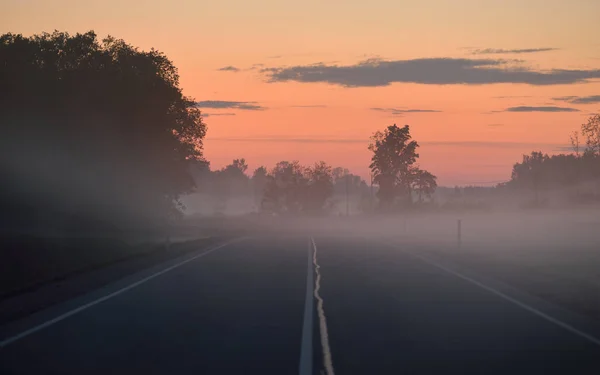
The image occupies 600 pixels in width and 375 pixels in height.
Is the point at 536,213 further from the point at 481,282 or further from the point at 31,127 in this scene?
the point at 481,282

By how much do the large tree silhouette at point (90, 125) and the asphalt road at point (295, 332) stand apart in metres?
39.7

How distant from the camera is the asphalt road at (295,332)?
11.9 metres

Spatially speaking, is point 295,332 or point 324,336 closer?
point 324,336

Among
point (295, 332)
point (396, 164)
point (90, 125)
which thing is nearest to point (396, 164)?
point (396, 164)

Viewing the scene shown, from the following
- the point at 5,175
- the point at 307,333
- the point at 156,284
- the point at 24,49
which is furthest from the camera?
the point at 24,49

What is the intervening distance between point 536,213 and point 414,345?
4144 inches

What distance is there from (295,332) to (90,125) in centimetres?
5404

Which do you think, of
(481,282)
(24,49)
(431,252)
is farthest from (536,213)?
(481,282)

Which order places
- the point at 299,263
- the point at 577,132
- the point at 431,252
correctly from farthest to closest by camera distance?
the point at 577,132, the point at 431,252, the point at 299,263

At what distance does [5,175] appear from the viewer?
61.4 meters

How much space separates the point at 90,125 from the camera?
219 feet

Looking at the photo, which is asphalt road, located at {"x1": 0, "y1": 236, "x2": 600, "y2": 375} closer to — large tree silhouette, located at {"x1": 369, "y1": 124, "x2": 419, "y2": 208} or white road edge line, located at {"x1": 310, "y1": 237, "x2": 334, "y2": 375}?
white road edge line, located at {"x1": 310, "y1": 237, "x2": 334, "y2": 375}

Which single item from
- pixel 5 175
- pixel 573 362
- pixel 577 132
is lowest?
pixel 573 362

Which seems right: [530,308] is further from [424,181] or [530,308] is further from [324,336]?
[424,181]
